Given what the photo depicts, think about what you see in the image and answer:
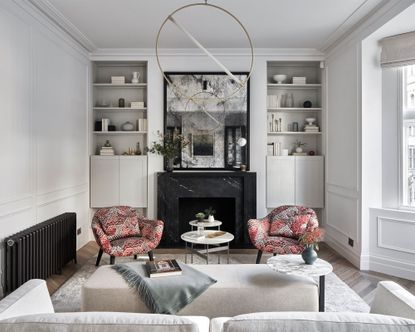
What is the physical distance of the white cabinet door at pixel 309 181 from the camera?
5312 millimetres

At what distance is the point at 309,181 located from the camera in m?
5.32

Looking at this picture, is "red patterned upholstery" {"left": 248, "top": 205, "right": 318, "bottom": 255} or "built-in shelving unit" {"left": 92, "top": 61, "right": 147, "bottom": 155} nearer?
"red patterned upholstery" {"left": 248, "top": 205, "right": 318, "bottom": 255}

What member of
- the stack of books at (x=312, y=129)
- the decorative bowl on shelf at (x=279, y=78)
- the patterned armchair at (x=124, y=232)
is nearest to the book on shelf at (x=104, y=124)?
the patterned armchair at (x=124, y=232)

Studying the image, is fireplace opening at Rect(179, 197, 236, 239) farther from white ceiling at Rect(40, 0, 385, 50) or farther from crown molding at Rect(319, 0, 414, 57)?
crown molding at Rect(319, 0, 414, 57)

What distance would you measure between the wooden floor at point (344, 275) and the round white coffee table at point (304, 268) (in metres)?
0.81

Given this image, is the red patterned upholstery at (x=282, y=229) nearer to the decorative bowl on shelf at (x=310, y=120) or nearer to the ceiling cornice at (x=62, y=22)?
the decorative bowl on shelf at (x=310, y=120)

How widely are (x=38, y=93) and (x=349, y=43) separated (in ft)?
12.2

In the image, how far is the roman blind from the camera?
3.69 metres

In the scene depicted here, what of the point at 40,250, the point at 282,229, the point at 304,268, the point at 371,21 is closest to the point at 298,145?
the point at 282,229

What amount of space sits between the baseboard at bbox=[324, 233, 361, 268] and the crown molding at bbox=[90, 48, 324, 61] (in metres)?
2.70

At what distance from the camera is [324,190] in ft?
17.4

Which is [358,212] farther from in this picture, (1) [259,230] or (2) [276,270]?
(2) [276,270]

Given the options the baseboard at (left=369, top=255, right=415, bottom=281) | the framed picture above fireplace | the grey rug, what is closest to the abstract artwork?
the framed picture above fireplace

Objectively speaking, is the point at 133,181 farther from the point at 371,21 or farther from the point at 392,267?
Result: the point at 371,21
